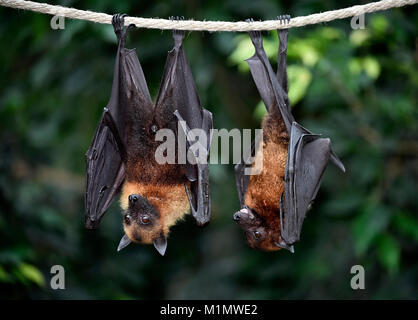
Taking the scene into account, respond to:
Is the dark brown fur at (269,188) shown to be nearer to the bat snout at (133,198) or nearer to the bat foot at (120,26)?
the bat snout at (133,198)

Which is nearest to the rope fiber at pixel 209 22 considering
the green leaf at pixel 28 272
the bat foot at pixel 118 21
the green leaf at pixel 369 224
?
the bat foot at pixel 118 21

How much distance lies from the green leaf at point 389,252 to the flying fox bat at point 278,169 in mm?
2020

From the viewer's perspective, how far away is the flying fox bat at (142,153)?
13.8ft

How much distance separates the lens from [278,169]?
4.44m

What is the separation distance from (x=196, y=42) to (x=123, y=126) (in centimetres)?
276

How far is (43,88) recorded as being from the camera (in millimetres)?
7543

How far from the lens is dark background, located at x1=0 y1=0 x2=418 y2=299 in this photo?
19.7 feet

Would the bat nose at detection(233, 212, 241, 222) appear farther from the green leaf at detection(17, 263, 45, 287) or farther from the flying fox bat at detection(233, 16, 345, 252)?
the green leaf at detection(17, 263, 45, 287)

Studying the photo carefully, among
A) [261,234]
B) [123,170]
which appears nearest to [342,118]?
[261,234]

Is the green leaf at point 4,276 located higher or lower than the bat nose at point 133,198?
lower
